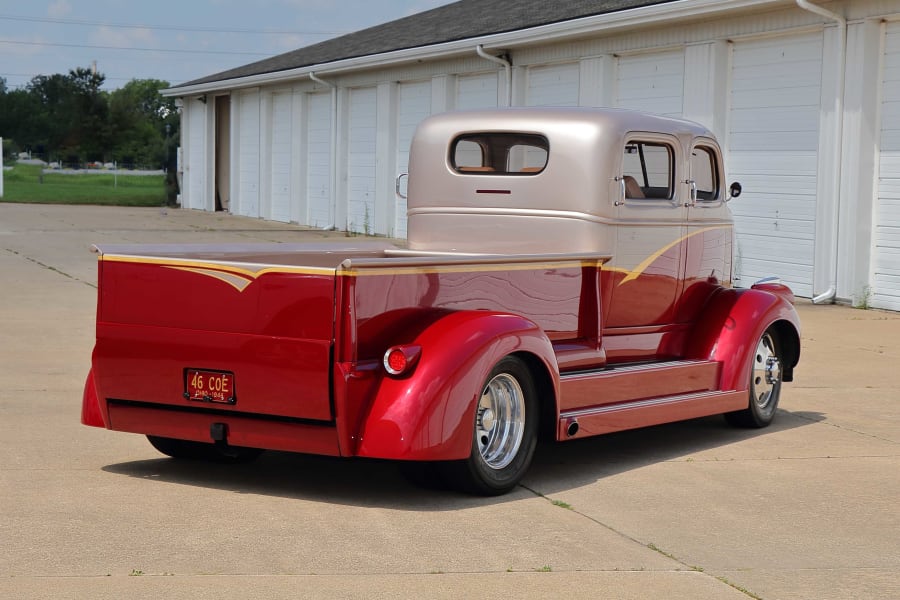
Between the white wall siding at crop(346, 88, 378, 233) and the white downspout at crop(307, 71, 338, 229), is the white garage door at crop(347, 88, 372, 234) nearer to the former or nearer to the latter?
the white wall siding at crop(346, 88, 378, 233)

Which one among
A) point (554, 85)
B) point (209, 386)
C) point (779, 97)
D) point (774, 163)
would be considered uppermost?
point (554, 85)

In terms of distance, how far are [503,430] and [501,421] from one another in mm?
45

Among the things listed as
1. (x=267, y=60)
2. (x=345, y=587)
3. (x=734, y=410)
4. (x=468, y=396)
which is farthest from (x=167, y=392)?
(x=267, y=60)

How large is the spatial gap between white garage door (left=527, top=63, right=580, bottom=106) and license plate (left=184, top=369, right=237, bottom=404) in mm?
16271

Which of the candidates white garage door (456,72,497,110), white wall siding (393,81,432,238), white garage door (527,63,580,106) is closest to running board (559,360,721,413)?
white garage door (527,63,580,106)

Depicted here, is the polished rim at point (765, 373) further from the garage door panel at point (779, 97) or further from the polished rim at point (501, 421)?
the garage door panel at point (779, 97)

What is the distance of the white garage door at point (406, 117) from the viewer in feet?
90.0

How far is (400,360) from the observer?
20.1 feet

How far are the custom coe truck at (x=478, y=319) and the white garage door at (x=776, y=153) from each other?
840 cm

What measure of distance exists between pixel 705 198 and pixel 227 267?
3780 mm

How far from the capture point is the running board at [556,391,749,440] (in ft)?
23.1

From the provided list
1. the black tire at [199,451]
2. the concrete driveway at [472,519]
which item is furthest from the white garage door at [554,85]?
the black tire at [199,451]

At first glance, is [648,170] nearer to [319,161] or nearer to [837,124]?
[837,124]

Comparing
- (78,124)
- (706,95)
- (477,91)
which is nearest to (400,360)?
(706,95)
